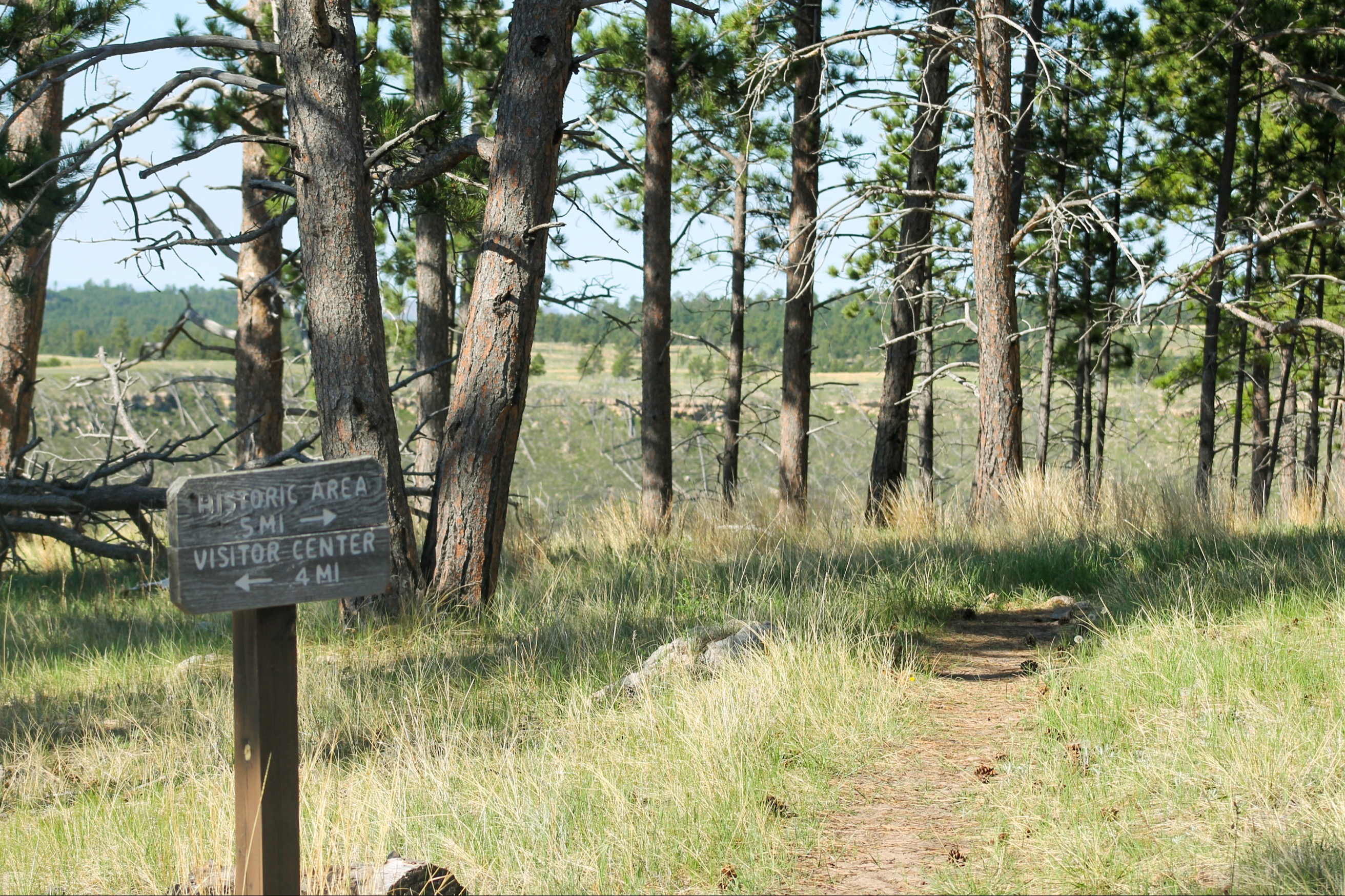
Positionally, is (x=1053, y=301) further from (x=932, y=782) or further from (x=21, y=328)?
(x=21, y=328)

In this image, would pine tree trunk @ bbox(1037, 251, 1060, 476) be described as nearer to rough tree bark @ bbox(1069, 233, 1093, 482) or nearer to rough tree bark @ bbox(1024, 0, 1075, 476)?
rough tree bark @ bbox(1024, 0, 1075, 476)

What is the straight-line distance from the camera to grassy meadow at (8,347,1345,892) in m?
3.00

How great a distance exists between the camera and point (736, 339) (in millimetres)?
15297

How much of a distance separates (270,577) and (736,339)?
1302cm

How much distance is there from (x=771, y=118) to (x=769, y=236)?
85.4 inches

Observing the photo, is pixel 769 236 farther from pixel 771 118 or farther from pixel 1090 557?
pixel 1090 557

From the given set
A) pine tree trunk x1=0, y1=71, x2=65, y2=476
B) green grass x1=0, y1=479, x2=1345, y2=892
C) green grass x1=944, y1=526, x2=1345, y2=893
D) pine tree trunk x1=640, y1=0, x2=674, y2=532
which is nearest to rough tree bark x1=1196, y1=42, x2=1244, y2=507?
pine tree trunk x1=640, y1=0, x2=674, y2=532

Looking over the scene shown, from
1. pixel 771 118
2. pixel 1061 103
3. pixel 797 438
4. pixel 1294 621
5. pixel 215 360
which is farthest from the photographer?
pixel 215 360

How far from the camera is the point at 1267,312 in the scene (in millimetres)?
16844

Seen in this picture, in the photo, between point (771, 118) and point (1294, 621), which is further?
point (771, 118)

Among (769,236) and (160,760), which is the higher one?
(769,236)

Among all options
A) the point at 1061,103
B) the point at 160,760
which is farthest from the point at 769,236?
the point at 160,760

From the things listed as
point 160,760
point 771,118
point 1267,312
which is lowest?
point 160,760

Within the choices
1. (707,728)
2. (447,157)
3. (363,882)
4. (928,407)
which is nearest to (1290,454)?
(928,407)
